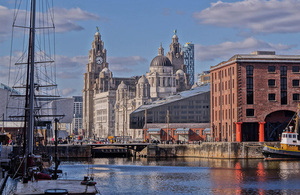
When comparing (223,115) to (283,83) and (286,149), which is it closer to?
(283,83)

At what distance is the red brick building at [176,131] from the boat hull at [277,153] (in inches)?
2572

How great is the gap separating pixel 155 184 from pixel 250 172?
796 inches

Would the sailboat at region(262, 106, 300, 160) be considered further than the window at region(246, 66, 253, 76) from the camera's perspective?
No

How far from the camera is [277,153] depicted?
115750 millimetres

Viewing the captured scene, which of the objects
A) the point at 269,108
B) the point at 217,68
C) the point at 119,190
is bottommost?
the point at 119,190

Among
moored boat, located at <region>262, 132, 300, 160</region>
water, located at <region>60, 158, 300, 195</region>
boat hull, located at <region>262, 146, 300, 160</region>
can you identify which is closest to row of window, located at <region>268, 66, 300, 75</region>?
moored boat, located at <region>262, 132, 300, 160</region>

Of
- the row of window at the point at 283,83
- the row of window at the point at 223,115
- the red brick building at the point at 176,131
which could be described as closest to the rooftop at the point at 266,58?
the row of window at the point at 283,83

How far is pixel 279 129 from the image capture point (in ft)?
431

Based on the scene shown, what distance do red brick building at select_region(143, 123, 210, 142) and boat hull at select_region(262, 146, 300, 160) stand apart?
6533 cm

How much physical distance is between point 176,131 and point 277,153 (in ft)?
237

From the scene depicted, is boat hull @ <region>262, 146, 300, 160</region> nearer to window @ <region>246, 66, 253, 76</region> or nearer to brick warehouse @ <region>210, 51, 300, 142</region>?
brick warehouse @ <region>210, 51, 300, 142</region>

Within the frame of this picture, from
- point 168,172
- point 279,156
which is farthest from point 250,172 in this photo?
point 279,156

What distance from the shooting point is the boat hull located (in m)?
116

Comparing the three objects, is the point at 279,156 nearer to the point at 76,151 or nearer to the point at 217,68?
the point at 217,68
